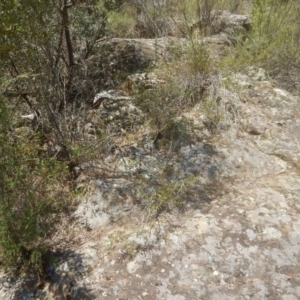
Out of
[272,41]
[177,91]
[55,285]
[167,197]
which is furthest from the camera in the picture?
[272,41]

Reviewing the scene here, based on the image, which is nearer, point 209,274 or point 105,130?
point 209,274

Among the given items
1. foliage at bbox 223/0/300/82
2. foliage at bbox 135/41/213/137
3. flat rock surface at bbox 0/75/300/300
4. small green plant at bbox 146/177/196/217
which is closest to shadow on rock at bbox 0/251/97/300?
flat rock surface at bbox 0/75/300/300

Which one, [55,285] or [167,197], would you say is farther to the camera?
[167,197]

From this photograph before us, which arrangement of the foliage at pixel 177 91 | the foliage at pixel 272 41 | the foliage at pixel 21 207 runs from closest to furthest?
the foliage at pixel 21 207
the foliage at pixel 177 91
the foliage at pixel 272 41

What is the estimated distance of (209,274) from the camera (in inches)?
74.4

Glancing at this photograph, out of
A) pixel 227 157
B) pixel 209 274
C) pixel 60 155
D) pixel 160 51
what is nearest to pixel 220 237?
pixel 209 274

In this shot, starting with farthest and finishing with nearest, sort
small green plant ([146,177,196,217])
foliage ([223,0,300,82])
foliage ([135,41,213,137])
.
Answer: foliage ([223,0,300,82]) < foliage ([135,41,213,137]) < small green plant ([146,177,196,217])

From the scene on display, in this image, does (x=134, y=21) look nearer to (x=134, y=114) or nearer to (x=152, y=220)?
(x=134, y=114)

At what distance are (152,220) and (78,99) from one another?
1649mm

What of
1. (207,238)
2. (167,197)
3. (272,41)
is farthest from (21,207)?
(272,41)

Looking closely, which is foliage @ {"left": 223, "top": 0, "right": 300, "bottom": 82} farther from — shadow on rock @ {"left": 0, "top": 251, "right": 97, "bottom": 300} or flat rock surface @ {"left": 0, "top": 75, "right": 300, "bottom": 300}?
shadow on rock @ {"left": 0, "top": 251, "right": 97, "bottom": 300}

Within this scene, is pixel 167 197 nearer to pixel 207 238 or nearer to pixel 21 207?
pixel 207 238

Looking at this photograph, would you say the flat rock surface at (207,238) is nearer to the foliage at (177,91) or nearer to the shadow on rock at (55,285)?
the shadow on rock at (55,285)

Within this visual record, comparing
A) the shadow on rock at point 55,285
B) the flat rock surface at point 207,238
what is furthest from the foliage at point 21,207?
the flat rock surface at point 207,238
